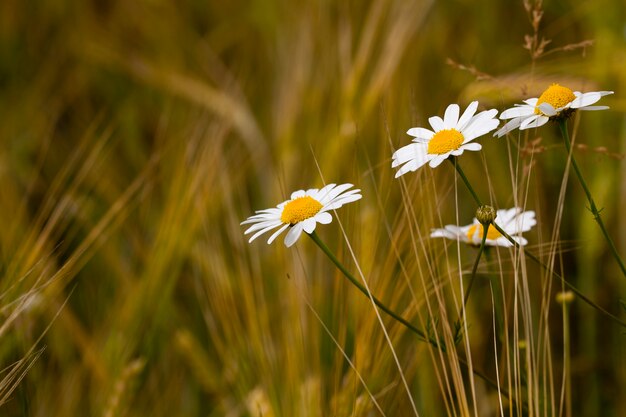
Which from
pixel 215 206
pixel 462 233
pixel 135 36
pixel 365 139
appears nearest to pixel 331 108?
pixel 365 139

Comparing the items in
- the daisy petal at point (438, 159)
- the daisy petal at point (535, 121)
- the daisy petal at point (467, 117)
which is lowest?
the daisy petal at point (438, 159)

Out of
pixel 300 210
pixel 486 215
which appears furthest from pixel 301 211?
pixel 486 215

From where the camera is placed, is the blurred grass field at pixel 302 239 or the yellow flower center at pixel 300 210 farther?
the blurred grass field at pixel 302 239

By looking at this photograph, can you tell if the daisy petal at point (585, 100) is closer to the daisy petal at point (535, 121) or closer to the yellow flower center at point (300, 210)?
the daisy petal at point (535, 121)

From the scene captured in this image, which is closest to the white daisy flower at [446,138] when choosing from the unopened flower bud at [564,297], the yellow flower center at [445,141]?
the yellow flower center at [445,141]

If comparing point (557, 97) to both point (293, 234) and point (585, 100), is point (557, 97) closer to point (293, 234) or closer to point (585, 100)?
point (585, 100)

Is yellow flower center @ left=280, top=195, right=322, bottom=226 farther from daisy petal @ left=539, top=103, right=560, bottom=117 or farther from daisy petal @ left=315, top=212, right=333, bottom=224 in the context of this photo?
daisy petal @ left=539, top=103, right=560, bottom=117

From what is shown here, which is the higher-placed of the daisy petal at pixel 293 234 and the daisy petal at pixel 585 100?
the daisy petal at pixel 585 100
